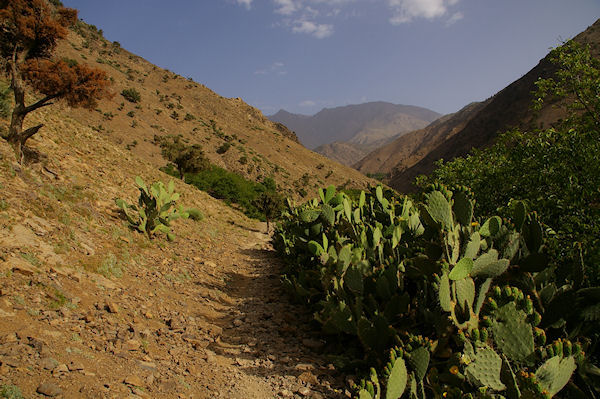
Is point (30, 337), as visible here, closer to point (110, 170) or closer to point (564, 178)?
point (564, 178)

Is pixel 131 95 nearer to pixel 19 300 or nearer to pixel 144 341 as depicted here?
pixel 19 300

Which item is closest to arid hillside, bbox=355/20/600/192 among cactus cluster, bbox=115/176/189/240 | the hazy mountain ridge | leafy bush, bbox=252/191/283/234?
the hazy mountain ridge

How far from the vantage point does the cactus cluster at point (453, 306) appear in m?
1.93

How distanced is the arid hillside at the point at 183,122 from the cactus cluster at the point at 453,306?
25.2m

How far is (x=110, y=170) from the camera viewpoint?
10.1 m

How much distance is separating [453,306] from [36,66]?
9671mm

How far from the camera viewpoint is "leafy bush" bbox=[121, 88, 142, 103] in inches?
1401

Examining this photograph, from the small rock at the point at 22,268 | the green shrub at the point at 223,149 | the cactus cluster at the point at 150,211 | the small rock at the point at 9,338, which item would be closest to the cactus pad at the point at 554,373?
the small rock at the point at 9,338

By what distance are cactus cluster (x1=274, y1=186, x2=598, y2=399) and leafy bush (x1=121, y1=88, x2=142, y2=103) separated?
38.6 metres

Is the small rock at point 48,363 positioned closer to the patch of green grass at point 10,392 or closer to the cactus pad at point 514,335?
the patch of green grass at point 10,392

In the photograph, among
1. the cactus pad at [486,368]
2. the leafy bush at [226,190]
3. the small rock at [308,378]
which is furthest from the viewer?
the leafy bush at [226,190]

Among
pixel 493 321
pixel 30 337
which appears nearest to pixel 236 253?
pixel 30 337

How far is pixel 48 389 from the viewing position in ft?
7.29

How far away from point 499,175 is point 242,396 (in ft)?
20.4
